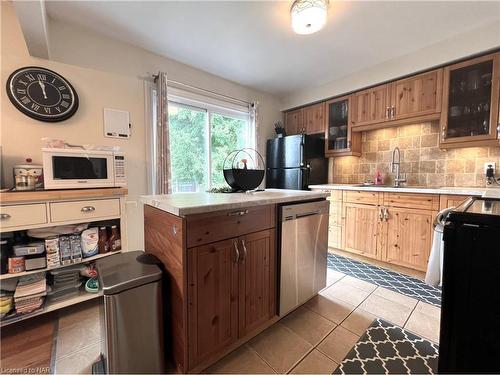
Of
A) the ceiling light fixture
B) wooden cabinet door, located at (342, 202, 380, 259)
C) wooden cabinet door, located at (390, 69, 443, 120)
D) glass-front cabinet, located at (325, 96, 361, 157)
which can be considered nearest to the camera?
the ceiling light fixture

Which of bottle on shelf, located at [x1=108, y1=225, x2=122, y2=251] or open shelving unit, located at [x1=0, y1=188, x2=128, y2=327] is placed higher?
open shelving unit, located at [x1=0, y1=188, x2=128, y2=327]

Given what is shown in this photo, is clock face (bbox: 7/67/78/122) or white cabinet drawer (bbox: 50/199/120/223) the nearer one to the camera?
white cabinet drawer (bbox: 50/199/120/223)

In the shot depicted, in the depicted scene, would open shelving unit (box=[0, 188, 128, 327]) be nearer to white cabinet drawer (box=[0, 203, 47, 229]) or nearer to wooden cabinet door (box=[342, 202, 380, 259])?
white cabinet drawer (box=[0, 203, 47, 229])

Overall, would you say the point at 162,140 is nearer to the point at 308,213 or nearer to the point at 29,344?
the point at 308,213

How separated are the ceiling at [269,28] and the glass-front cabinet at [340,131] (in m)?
0.54

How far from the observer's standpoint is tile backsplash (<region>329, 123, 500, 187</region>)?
7.86 feet

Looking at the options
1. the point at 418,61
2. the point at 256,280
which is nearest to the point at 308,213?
the point at 256,280

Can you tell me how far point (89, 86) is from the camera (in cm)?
209

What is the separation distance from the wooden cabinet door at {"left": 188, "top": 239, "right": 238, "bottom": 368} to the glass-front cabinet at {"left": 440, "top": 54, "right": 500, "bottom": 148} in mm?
2695

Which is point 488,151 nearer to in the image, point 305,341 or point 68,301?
point 305,341

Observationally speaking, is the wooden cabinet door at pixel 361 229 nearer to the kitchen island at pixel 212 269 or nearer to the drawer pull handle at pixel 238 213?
the kitchen island at pixel 212 269

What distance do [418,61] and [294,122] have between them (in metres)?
1.87

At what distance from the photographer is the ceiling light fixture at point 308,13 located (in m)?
1.68

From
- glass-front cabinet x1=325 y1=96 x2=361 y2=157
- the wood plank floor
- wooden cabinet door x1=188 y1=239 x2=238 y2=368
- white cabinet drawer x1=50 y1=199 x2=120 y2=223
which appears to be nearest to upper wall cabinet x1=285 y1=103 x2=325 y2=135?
glass-front cabinet x1=325 y1=96 x2=361 y2=157
